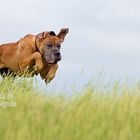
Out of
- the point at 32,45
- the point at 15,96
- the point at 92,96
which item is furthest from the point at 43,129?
the point at 32,45

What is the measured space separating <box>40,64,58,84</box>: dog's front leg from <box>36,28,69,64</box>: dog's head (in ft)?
0.41

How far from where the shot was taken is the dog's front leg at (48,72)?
11891mm

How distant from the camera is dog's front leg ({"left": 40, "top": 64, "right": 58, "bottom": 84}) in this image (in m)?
11.9

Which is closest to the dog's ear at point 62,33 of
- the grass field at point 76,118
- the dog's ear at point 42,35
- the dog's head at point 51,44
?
the dog's head at point 51,44

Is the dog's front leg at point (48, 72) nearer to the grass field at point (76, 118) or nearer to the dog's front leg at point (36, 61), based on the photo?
the dog's front leg at point (36, 61)

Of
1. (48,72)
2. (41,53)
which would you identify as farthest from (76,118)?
(41,53)

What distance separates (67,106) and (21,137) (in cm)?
171

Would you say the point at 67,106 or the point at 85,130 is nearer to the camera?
the point at 85,130

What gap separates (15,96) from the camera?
7.99 metres

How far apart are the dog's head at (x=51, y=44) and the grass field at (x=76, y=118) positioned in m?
4.87

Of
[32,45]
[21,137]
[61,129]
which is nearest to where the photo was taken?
[21,137]

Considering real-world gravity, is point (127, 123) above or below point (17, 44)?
below

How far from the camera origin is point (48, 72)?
39.4ft

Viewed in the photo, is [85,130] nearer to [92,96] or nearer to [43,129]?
[43,129]
